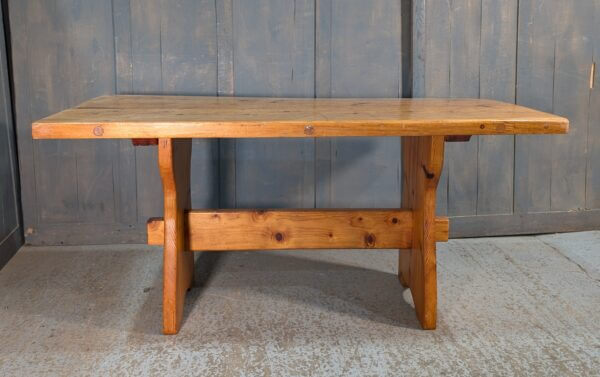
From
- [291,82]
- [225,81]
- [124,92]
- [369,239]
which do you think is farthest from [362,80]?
[124,92]

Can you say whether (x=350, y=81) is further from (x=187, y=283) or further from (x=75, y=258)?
(x=75, y=258)

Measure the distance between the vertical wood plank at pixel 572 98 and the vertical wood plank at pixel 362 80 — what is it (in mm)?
831

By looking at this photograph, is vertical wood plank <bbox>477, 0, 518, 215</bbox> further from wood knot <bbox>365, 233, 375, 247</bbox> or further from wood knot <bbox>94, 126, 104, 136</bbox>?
wood knot <bbox>94, 126, 104, 136</bbox>

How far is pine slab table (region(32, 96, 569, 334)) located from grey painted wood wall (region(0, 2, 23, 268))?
0.70 meters

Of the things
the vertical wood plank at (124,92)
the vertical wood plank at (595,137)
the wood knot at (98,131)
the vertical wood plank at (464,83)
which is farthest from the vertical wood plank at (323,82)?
the wood knot at (98,131)

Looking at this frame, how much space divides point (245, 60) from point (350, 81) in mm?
516

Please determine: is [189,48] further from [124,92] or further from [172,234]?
[172,234]

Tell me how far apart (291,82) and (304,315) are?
1.25 m

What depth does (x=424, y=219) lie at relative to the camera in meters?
2.46

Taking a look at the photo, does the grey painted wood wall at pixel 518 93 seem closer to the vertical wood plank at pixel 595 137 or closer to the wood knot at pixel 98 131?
the vertical wood plank at pixel 595 137

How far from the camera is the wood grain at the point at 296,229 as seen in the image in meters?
2.57

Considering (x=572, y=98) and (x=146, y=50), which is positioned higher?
(x=146, y=50)

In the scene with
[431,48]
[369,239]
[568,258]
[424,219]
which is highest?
[431,48]

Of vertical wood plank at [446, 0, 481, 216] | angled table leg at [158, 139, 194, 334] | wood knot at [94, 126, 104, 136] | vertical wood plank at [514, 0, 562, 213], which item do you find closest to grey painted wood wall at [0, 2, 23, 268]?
angled table leg at [158, 139, 194, 334]
